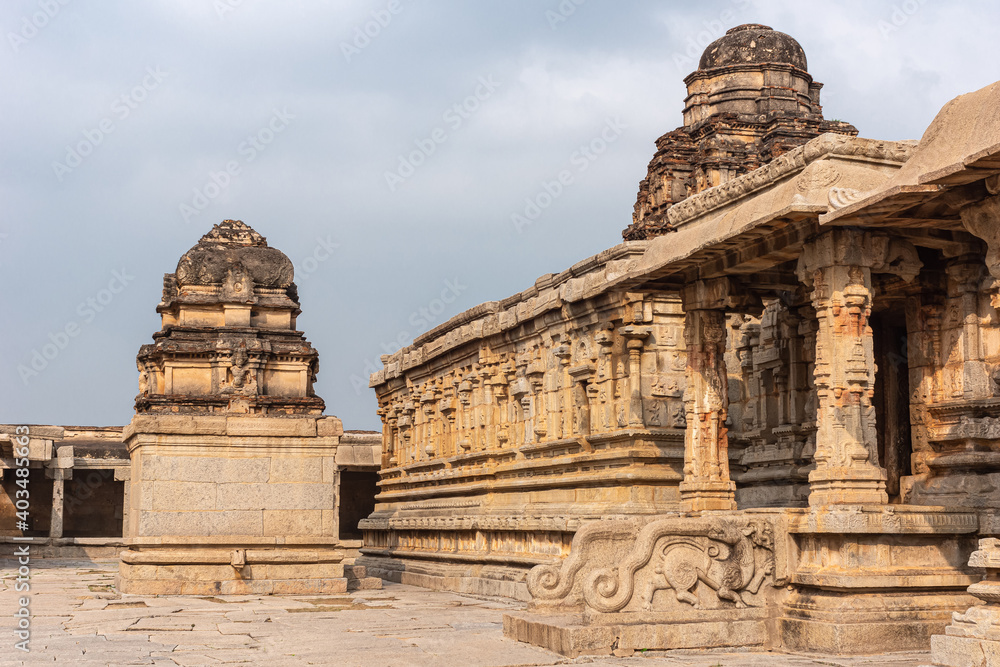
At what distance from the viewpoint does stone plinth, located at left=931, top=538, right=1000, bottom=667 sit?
28.9 ft

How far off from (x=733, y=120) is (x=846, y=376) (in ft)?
78.1

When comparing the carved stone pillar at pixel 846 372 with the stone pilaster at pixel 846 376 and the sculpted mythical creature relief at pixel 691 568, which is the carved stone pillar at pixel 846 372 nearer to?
the stone pilaster at pixel 846 376

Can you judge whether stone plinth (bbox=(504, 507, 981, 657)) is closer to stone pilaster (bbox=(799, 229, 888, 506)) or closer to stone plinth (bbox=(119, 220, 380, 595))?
stone pilaster (bbox=(799, 229, 888, 506))

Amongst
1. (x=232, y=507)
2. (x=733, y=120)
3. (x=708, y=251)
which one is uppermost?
(x=733, y=120)

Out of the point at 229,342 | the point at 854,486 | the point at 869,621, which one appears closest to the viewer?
the point at 869,621

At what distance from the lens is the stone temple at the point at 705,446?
432 inches

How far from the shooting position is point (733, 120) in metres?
34.0

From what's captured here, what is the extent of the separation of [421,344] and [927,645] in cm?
1810

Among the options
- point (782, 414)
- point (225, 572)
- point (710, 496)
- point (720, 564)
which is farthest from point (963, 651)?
point (225, 572)

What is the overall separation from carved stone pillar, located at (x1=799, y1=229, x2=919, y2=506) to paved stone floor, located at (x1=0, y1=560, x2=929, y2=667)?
5.19ft

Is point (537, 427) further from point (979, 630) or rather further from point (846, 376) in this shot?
point (979, 630)

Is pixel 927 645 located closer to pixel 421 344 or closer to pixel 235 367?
pixel 421 344

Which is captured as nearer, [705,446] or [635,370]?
[705,446]

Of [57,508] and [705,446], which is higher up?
[705,446]
